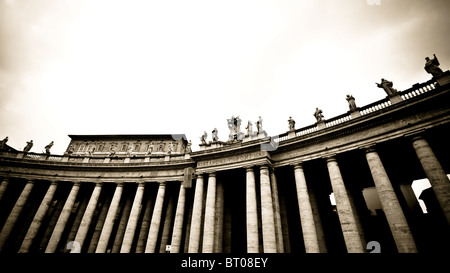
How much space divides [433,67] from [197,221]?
21.8 meters

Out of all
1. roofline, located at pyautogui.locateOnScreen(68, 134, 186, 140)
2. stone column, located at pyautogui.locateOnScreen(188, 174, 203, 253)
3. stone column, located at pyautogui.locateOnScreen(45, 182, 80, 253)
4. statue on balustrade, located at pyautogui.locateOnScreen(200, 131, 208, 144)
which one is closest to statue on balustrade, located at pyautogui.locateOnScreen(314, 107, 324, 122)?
statue on balustrade, located at pyautogui.locateOnScreen(200, 131, 208, 144)

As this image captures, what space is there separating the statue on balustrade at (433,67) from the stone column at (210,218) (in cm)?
1868

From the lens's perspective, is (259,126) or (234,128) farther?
(234,128)

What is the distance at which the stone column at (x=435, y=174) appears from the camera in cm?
1111

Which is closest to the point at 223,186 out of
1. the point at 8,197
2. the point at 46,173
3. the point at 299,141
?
the point at 299,141

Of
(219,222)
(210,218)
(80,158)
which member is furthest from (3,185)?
(219,222)

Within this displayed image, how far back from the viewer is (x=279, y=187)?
781 inches

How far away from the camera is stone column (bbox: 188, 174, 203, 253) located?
17.2m

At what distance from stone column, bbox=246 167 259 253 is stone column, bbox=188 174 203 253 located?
480cm

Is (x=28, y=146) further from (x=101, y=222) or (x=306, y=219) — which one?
(x=306, y=219)

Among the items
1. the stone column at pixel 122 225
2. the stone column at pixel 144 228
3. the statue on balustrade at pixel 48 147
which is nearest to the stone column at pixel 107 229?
the stone column at pixel 122 225

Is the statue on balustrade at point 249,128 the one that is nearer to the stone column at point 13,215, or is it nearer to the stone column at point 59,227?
the stone column at point 59,227

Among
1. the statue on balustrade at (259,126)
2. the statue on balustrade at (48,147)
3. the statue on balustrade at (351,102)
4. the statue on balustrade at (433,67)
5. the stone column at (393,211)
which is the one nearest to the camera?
the stone column at (393,211)

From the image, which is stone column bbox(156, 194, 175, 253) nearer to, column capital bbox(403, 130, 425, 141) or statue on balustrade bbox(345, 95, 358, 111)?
statue on balustrade bbox(345, 95, 358, 111)
